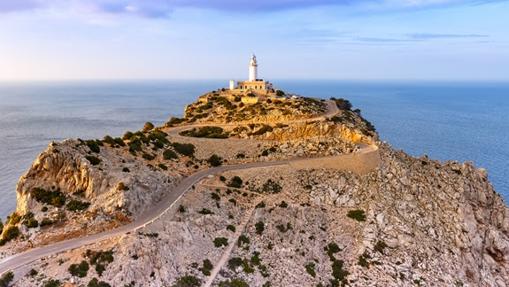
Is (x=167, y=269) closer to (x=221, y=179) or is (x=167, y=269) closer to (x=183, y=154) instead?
(x=221, y=179)

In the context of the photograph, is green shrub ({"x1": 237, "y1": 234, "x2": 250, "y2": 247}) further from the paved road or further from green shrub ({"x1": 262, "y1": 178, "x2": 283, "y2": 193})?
green shrub ({"x1": 262, "y1": 178, "x2": 283, "y2": 193})

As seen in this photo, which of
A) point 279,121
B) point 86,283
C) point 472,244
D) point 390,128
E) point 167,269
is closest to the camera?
point 86,283

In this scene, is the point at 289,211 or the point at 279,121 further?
the point at 279,121

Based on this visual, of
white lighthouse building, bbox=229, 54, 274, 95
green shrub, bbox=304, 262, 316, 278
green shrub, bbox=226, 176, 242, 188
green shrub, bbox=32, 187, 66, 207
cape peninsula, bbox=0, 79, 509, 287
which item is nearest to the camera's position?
cape peninsula, bbox=0, 79, 509, 287

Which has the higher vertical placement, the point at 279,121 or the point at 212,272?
the point at 279,121

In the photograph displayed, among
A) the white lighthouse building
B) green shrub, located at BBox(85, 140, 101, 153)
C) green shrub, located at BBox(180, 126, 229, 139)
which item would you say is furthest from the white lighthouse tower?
green shrub, located at BBox(85, 140, 101, 153)

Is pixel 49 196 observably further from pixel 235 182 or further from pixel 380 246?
pixel 380 246

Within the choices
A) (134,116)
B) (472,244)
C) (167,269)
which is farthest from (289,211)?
(134,116)
